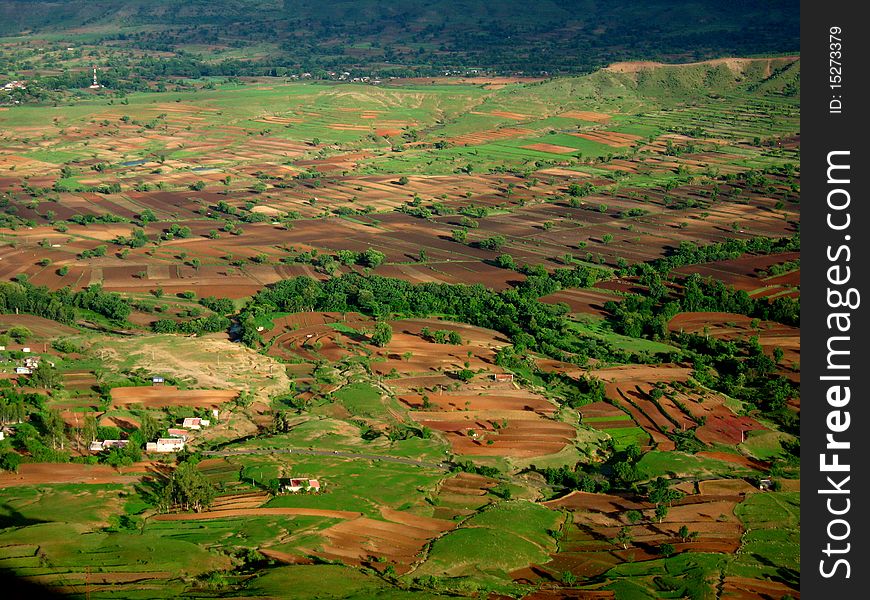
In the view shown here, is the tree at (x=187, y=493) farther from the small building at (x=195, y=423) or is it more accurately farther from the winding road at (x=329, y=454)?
the small building at (x=195, y=423)

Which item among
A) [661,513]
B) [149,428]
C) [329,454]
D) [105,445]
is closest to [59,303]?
[149,428]

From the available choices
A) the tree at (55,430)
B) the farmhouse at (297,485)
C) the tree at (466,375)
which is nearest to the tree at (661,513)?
the farmhouse at (297,485)

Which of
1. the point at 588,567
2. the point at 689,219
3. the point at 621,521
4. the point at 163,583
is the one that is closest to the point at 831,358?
the point at 588,567

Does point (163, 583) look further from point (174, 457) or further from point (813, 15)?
point (813, 15)

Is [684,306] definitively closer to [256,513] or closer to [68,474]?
[256,513]

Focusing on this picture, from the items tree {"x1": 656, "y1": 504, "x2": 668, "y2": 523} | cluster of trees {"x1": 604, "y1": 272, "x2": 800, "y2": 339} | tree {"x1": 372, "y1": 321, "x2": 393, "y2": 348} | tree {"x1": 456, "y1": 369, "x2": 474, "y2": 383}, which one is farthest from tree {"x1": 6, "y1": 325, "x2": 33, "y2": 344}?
tree {"x1": 656, "y1": 504, "x2": 668, "y2": 523}

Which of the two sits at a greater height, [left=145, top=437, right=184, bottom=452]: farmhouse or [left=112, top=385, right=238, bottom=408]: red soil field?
[left=112, top=385, right=238, bottom=408]: red soil field

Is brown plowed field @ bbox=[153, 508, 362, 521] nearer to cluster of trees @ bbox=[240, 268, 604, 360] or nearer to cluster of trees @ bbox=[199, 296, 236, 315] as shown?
cluster of trees @ bbox=[240, 268, 604, 360]
